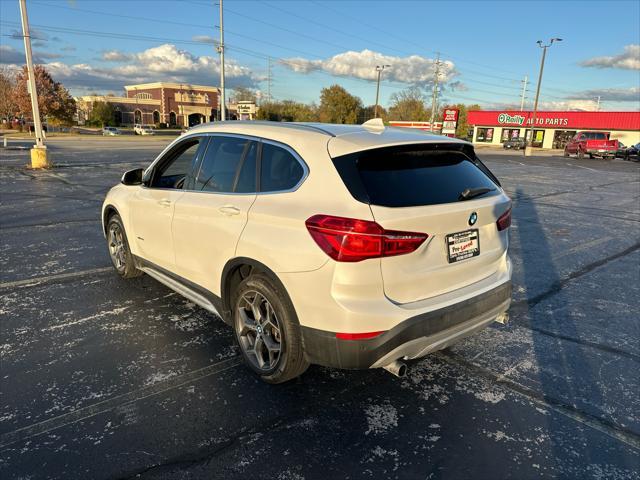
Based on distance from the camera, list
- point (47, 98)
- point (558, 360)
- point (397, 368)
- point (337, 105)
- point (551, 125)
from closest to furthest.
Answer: point (397, 368) → point (558, 360) → point (47, 98) → point (551, 125) → point (337, 105)

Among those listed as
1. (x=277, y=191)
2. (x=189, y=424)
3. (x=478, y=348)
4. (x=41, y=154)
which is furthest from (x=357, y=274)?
(x=41, y=154)

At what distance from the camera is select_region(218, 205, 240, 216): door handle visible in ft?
10.7

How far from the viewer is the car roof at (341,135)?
9.42 feet

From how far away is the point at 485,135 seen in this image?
234 feet

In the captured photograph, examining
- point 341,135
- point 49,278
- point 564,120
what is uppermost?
point 564,120

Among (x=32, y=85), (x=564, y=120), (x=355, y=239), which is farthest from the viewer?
(x=564, y=120)

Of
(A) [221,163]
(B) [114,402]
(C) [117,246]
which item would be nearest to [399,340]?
(B) [114,402]

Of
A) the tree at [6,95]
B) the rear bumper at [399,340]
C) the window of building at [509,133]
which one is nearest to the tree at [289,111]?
the window of building at [509,133]

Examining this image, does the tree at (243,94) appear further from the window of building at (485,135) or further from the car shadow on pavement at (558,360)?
the car shadow on pavement at (558,360)

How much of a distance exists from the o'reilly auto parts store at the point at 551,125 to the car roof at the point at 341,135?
2362 inches

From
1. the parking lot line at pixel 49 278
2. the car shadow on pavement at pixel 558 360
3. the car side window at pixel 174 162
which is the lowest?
the parking lot line at pixel 49 278

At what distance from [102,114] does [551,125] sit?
78093 mm

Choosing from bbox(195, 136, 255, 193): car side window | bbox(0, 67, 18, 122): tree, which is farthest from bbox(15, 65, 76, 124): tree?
bbox(195, 136, 255, 193): car side window

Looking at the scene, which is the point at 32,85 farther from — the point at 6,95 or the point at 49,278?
the point at 6,95
